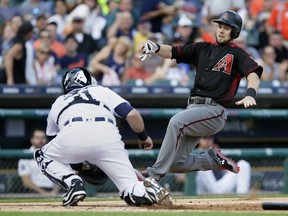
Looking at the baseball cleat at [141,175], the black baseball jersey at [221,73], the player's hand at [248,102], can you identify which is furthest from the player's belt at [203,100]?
the baseball cleat at [141,175]

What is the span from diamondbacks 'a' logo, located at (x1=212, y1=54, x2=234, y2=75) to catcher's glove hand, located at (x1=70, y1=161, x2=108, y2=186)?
1.52m

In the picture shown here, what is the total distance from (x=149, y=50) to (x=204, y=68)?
583mm

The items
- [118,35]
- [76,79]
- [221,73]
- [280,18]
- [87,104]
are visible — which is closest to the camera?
[87,104]

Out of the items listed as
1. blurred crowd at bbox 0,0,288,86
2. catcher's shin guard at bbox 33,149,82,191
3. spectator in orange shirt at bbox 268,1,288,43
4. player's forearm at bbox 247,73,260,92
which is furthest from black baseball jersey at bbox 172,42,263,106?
spectator in orange shirt at bbox 268,1,288,43

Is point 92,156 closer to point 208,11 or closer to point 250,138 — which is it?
point 250,138

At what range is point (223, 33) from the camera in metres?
8.72

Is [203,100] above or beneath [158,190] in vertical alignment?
above

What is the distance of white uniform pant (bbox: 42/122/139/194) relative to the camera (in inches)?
304

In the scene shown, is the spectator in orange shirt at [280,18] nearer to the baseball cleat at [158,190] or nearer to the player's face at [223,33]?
the player's face at [223,33]

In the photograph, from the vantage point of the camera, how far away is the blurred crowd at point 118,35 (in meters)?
13.0

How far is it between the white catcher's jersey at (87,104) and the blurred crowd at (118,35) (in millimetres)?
4804

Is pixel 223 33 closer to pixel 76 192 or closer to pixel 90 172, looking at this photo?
pixel 90 172

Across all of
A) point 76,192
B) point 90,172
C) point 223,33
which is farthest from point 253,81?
point 76,192

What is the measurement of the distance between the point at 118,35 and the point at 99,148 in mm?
6676
